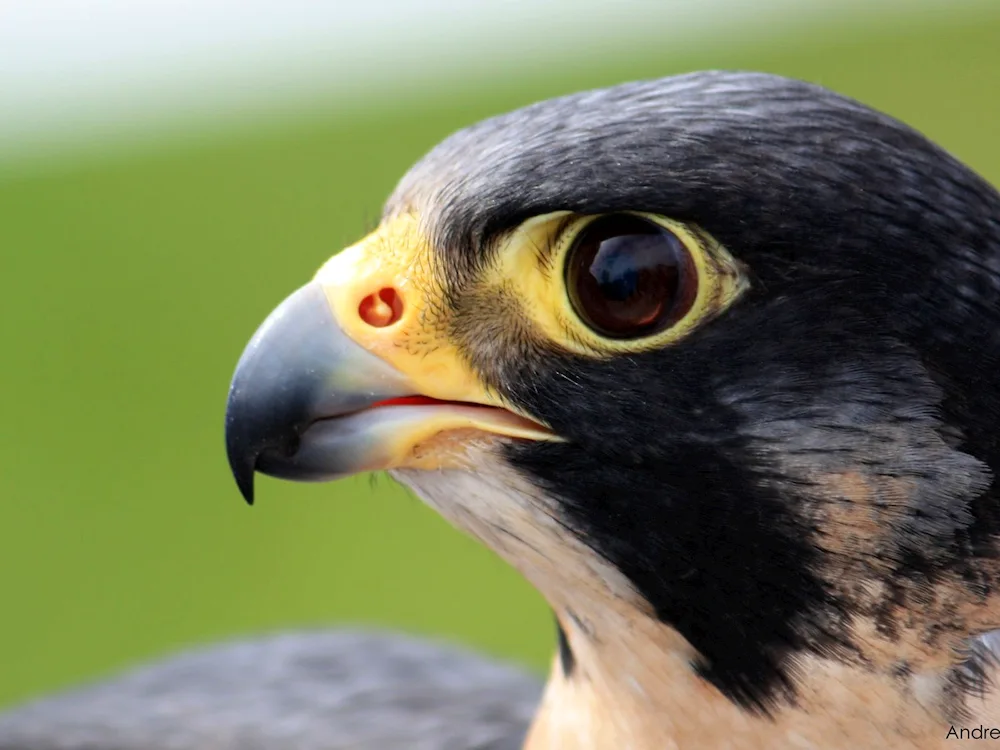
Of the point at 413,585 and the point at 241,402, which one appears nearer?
the point at 241,402

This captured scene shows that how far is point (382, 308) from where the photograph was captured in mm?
1666

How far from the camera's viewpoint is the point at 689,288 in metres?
1.56

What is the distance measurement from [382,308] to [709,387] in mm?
431

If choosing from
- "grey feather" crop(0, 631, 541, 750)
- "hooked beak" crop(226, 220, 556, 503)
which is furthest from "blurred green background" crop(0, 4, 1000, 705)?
"hooked beak" crop(226, 220, 556, 503)

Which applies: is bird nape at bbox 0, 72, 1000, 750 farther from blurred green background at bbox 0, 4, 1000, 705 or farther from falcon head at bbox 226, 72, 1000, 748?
blurred green background at bbox 0, 4, 1000, 705

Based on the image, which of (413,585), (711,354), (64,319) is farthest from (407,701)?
(64,319)

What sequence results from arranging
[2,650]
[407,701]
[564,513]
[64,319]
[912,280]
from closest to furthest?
[912,280]
[564,513]
[407,701]
[2,650]
[64,319]

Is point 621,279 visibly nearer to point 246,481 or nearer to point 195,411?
point 246,481

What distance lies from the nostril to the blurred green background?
6.96 feet

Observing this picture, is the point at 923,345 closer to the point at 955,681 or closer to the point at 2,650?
the point at 955,681

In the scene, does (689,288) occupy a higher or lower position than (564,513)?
higher

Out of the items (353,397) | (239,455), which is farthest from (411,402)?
(239,455)

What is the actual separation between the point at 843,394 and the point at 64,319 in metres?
7.87

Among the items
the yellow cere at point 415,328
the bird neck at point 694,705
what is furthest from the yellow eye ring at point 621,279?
the bird neck at point 694,705
